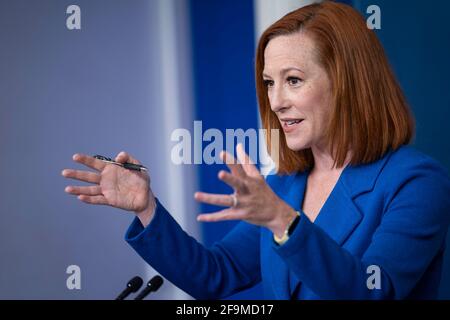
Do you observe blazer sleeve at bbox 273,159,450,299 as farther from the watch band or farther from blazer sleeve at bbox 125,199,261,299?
blazer sleeve at bbox 125,199,261,299

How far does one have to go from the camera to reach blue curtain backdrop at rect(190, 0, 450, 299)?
1.94 m

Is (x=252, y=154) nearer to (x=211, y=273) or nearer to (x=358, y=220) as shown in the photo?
(x=211, y=273)

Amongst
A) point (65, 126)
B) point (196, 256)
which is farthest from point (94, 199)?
point (65, 126)

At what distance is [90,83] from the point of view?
2.06m

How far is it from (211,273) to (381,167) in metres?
0.48

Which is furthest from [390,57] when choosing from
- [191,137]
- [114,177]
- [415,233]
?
[114,177]

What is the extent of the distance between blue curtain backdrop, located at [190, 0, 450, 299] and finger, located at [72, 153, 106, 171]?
2.24 feet

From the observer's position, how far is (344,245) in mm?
1430

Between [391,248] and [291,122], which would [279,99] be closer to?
[291,122]

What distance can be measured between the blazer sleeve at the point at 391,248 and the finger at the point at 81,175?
454mm

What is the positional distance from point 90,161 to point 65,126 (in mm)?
714

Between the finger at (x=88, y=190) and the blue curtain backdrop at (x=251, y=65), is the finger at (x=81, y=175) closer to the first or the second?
the finger at (x=88, y=190)

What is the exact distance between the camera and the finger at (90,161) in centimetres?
136

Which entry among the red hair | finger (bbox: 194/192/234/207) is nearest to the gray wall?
the red hair
